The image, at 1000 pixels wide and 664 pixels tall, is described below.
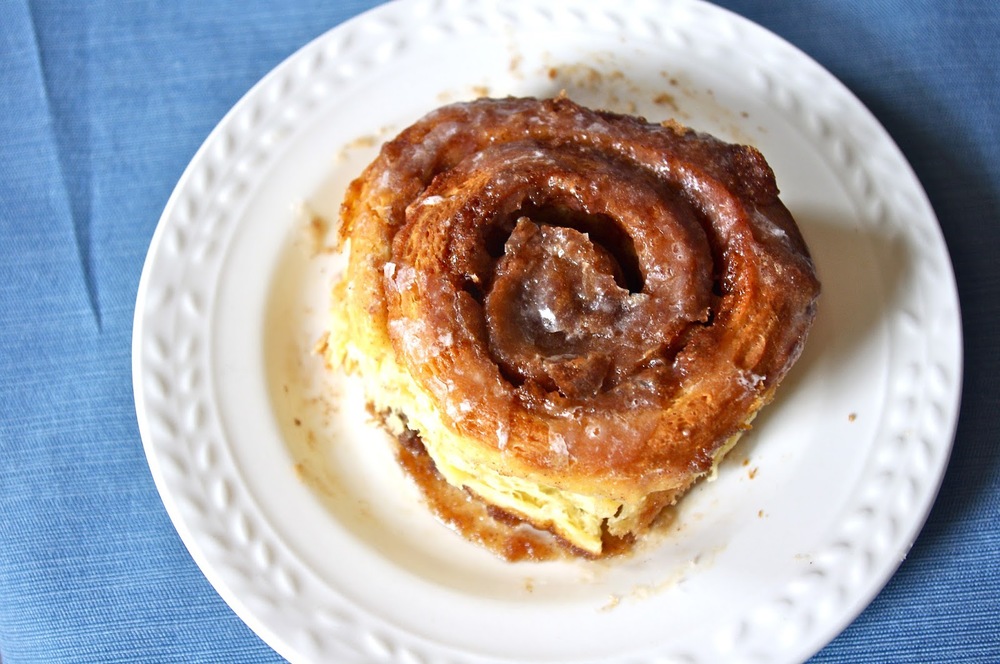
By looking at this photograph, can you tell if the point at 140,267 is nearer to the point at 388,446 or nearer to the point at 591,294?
the point at 388,446

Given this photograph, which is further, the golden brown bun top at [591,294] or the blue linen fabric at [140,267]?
the blue linen fabric at [140,267]

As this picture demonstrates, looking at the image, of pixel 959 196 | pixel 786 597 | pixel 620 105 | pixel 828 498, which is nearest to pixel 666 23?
pixel 620 105

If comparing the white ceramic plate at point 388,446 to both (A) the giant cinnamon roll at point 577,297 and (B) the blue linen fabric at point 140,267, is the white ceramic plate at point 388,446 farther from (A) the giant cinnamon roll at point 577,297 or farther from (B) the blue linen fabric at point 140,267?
(B) the blue linen fabric at point 140,267

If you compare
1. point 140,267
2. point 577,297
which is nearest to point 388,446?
point 577,297

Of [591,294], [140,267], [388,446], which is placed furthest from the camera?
[140,267]

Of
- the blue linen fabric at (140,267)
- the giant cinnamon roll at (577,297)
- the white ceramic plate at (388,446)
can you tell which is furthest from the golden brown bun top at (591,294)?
the blue linen fabric at (140,267)

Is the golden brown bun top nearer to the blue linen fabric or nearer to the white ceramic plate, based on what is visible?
the white ceramic plate

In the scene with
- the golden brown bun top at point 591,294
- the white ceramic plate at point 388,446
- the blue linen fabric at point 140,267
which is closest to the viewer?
the golden brown bun top at point 591,294
